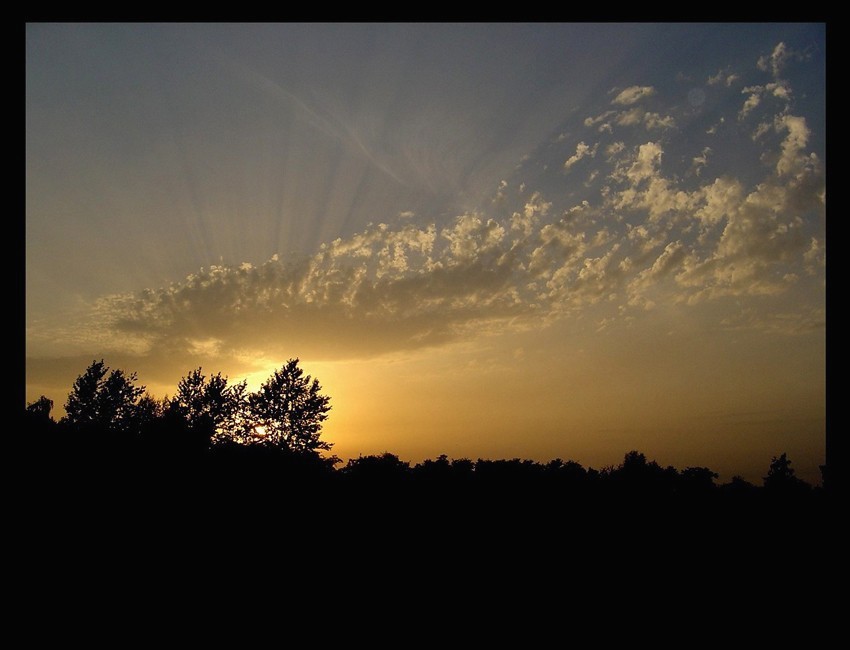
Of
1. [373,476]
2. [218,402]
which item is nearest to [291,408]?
[218,402]

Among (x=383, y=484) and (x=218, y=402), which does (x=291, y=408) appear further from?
(x=383, y=484)

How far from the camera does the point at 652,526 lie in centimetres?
1606

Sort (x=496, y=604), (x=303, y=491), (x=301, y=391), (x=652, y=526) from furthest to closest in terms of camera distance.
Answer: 1. (x=301, y=391)
2. (x=303, y=491)
3. (x=652, y=526)
4. (x=496, y=604)

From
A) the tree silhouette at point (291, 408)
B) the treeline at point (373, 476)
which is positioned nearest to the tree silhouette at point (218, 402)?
the tree silhouette at point (291, 408)

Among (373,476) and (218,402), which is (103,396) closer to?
(218,402)

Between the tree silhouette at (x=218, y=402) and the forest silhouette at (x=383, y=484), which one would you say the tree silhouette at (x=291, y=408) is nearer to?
the tree silhouette at (x=218, y=402)

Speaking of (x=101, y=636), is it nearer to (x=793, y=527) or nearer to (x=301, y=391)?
(x=793, y=527)

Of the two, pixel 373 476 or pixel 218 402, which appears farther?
pixel 218 402

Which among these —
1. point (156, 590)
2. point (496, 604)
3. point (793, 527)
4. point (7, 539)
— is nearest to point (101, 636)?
point (156, 590)

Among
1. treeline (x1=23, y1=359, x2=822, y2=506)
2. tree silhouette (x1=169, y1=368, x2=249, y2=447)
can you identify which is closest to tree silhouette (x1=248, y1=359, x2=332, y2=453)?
tree silhouette (x1=169, y1=368, x2=249, y2=447)

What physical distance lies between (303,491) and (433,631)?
7.11 metres

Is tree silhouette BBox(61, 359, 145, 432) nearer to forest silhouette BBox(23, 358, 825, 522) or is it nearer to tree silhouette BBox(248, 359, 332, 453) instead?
tree silhouette BBox(248, 359, 332, 453)

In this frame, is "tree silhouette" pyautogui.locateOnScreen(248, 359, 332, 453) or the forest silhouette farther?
"tree silhouette" pyautogui.locateOnScreen(248, 359, 332, 453)

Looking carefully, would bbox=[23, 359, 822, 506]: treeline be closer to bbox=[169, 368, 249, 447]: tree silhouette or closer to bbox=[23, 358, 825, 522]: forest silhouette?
bbox=[23, 358, 825, 522]: forest silhouette
